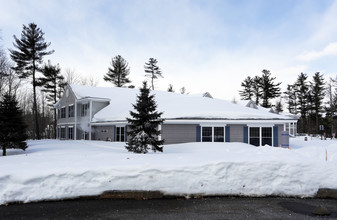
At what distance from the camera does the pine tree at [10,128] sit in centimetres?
1488

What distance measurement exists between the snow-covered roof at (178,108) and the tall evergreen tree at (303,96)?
37.8m

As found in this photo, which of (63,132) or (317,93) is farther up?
(317,93)

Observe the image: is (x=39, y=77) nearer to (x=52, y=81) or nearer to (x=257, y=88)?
(x=52, y=81)

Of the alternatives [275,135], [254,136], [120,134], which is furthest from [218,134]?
[120,134]

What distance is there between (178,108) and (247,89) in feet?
156


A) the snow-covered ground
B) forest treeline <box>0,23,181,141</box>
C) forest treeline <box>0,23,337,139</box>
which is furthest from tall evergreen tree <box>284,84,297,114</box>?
the snow-covered ground

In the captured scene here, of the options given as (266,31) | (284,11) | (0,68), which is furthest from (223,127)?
(0,68)

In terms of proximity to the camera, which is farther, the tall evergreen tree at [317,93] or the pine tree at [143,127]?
the tall evergreen tree at [317,93]

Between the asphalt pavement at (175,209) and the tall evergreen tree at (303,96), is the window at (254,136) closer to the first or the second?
the asphalt pavement at (175,209)

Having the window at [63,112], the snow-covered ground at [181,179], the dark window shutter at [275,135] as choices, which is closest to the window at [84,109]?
the window at [63,112]

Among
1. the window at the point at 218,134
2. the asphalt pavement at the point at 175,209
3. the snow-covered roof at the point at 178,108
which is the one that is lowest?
the asphalt pavement at the point at 175,209

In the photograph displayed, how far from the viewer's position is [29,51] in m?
33.1

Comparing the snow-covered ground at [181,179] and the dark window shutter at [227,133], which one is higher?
the dark window shutter at [227,133]

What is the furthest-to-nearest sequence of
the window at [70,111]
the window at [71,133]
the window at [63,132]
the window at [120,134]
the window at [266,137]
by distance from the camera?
the window at [63,132] → the window at [70,111] → the window at [71,133] → the window at [120,134] → the window at [266,137]
